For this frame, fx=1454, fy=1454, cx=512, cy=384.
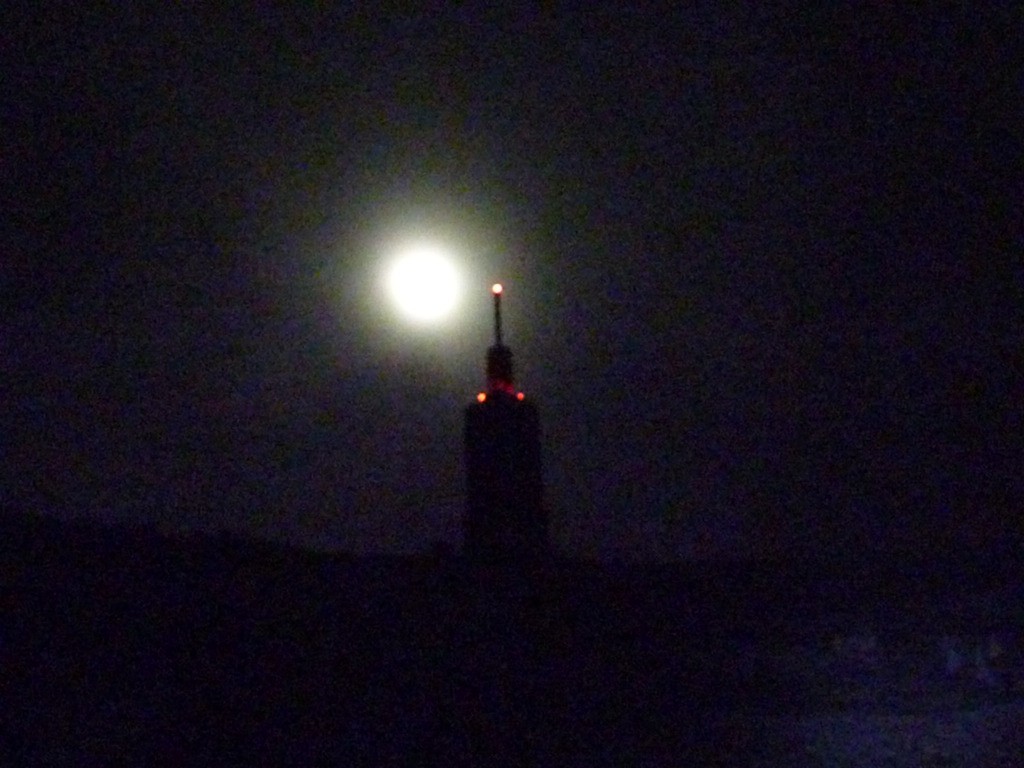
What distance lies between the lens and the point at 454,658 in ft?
40.4

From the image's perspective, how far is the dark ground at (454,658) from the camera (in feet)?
35.8

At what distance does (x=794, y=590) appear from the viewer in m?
14.7

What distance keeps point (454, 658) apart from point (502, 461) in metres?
6.63

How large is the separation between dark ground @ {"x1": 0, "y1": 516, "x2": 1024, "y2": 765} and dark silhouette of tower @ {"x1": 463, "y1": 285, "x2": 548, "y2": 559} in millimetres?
3802

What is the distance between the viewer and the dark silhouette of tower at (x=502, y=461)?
61.0 feet

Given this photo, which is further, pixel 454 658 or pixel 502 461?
pixel 502 461

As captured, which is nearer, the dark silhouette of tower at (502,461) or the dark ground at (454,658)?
the dark ground at (454,658)

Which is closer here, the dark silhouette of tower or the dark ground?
the dark ground

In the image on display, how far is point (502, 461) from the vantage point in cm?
1881

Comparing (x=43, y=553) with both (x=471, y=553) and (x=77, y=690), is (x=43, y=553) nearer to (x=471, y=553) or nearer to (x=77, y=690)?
(x=77, y=690)

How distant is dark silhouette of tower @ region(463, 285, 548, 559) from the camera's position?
18578mm

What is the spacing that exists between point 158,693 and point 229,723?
58 cm

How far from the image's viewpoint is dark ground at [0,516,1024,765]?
10.9m

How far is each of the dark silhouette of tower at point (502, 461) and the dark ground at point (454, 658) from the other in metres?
3.80
